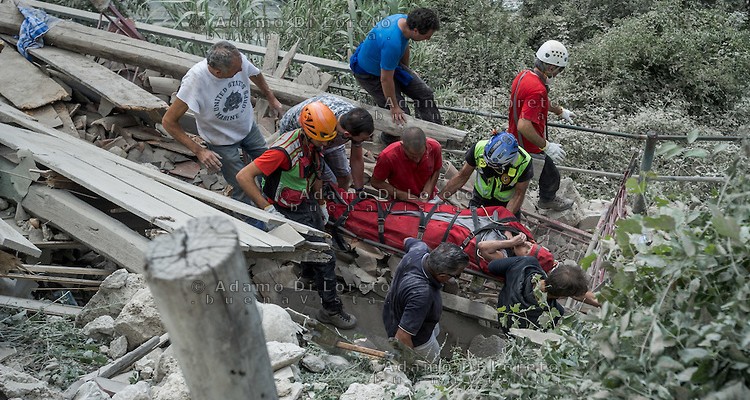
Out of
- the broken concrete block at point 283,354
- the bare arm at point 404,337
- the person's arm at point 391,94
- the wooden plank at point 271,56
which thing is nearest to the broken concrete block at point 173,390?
the broken concrete block at point 283,354

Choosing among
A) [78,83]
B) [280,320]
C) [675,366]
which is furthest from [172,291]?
[78,83]

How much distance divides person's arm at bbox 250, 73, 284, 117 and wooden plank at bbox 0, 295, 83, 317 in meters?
2.31

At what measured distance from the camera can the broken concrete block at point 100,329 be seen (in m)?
4.52

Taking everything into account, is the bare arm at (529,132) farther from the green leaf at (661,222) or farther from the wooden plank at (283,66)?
the green leaf at (661,222)

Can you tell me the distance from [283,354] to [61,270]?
6.76ft

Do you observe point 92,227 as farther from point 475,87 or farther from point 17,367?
point 475,87

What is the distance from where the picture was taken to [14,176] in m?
5.45

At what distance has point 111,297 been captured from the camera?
4.77 m

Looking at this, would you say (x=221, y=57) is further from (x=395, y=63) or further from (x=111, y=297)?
(x=111, y=297)

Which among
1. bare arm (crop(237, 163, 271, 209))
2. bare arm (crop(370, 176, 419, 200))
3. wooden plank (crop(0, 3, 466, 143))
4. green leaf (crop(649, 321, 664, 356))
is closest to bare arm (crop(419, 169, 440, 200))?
bare arm (crop(370, 176, 419, 200))

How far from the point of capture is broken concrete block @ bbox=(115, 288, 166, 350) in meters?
4.42

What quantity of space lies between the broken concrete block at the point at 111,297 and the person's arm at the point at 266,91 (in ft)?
6.88

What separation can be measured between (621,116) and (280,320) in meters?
6.48

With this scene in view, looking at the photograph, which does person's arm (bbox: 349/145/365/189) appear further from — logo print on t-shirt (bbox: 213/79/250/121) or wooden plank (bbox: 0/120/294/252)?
wooden plank (bbox: 0/120/294/252)
